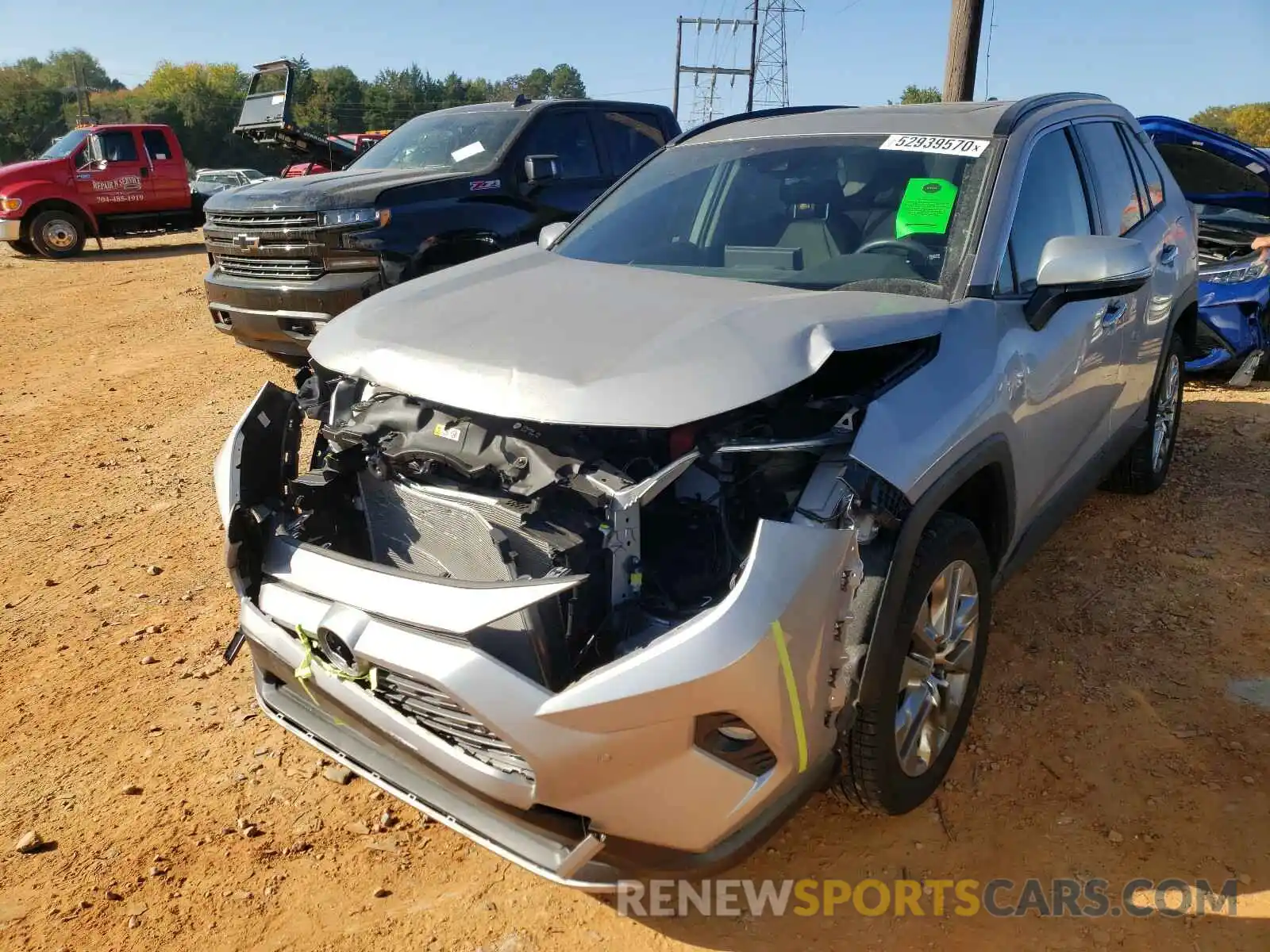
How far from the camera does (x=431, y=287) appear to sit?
3.12 meters

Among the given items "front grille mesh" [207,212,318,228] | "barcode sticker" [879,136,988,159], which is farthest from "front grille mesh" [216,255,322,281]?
"barcode sticker" [879,136,988,159]

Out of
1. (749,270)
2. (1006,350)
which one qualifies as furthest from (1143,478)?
(749,270)

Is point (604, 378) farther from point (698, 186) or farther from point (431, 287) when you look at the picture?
point (698, 186)

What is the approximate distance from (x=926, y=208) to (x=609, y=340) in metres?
1.27

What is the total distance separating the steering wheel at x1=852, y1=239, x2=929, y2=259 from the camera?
296 cm

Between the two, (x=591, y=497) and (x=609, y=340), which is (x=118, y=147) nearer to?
(x=609, y=340)

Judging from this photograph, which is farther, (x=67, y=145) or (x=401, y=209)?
(x=67, y=145)

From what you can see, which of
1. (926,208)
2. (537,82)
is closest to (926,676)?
(926,208)

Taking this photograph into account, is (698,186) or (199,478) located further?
(199,478)

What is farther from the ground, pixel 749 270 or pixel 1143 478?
pixel 749 270

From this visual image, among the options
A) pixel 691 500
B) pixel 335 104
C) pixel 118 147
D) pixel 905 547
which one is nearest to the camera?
pixel 905 547

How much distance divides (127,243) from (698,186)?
19420 millimetres

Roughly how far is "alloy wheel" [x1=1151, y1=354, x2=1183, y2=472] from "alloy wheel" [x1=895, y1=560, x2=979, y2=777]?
8.28 feet

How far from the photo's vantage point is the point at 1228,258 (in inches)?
285
